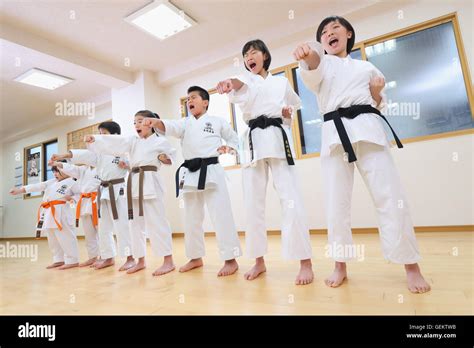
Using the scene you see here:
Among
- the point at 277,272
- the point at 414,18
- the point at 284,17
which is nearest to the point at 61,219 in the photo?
the point at 277,272

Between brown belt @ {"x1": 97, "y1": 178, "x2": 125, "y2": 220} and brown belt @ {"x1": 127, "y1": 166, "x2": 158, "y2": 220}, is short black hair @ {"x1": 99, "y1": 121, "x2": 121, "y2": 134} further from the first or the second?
brown belt @ {"x1": 127, "y1": 166, "x2": 158, "y2": 220}

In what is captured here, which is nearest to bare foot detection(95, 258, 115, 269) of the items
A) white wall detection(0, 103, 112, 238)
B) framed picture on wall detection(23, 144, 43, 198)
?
white wall detection(0, 103, 112, 238)

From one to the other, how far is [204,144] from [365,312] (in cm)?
146

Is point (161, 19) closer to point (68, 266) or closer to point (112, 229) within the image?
point (112, 229)

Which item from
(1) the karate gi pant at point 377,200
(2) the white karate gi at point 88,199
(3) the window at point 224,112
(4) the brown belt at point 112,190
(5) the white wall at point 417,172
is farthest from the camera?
(3) the window at point 224,112

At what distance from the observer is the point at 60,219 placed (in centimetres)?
298

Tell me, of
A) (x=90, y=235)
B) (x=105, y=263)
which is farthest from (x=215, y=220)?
(x=90, y=235)

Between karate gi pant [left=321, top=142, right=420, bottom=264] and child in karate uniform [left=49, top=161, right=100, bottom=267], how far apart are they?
7.62 feet

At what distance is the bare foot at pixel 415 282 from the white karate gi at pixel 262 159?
574 millimetres

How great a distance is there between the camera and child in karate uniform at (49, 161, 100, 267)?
288 cm

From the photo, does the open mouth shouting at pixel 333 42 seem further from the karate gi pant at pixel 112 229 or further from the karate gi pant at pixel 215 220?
the karate gi pant at pixel 112 229

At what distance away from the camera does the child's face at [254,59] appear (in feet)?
6.10

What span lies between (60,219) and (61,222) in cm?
3

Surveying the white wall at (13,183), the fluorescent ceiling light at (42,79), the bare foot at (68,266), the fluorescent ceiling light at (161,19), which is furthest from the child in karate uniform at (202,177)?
the white wall at (13,183)
